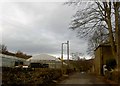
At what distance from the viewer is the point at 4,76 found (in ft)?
47.8

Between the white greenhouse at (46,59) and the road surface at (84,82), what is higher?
the white greenhouse at (46,59)

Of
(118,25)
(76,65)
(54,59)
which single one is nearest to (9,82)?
(118,25)

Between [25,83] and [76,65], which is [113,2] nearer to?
[25,83]

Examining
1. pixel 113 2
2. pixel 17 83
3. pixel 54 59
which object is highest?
pixel 113 2

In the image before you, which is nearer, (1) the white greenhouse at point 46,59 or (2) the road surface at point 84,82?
(2) the road surface at point 84,82

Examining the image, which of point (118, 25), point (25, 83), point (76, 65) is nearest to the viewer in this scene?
point (25, 83)

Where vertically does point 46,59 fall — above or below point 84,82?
above

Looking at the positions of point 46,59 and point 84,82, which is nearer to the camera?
point 84,82

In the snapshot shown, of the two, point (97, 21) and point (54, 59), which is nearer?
point (97, 21)

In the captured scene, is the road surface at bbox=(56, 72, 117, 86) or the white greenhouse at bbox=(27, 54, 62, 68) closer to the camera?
the road surface at bbox=(56, 72, 117, 86)

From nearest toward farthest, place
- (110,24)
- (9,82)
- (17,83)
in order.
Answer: (9,82), (17,83), (110,24)

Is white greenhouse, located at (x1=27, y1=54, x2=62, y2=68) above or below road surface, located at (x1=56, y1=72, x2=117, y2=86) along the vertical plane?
above

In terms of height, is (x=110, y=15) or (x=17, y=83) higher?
(x=110, y=15)

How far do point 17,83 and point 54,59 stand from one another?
49.7m
